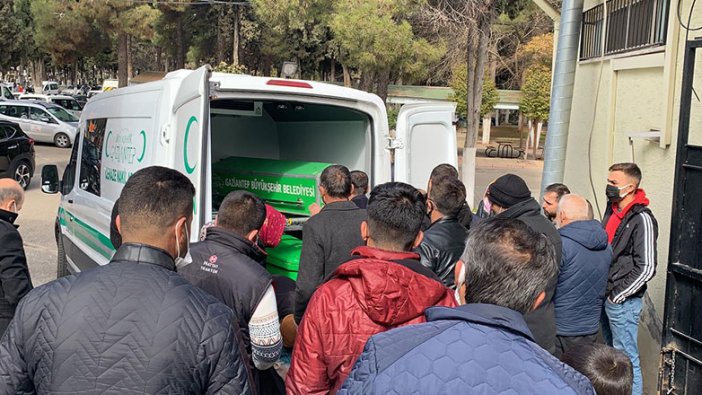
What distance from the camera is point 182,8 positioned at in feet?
112

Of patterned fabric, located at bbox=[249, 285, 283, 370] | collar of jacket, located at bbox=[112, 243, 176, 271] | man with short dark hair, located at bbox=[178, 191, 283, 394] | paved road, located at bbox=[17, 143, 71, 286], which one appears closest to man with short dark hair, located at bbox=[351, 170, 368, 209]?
man with short dark hair, located at bbox=[178, 191, 283, 394]

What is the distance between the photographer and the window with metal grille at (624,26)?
6.04m

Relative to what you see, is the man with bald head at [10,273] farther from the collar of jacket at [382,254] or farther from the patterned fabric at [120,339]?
the collar of jacket at [382,254]

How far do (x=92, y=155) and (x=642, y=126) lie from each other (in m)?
5.16

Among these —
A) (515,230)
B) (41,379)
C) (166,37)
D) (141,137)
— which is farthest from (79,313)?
(166,37)

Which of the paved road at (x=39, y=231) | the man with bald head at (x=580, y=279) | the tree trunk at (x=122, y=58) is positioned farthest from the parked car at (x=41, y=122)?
the man with bald head at (x=580, y=279)

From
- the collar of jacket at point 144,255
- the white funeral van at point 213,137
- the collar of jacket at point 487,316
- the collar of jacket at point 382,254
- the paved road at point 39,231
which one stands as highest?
the white funeral van at point 213,137

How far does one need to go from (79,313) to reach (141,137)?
10.1 feet

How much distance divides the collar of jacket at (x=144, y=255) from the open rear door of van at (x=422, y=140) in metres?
3.38

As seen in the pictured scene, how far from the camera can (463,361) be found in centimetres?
156

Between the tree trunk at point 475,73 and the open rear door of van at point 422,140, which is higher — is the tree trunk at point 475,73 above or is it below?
above

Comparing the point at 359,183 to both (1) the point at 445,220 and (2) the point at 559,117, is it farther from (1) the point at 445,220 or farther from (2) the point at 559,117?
(2) the point at 559,117

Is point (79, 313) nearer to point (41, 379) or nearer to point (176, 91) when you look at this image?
point (41, 379)

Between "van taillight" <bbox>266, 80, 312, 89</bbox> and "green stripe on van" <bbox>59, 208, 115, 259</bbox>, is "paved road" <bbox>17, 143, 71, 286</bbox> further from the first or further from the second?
"van taillight" <bbox>266, 80, 312, 89</bbox>
